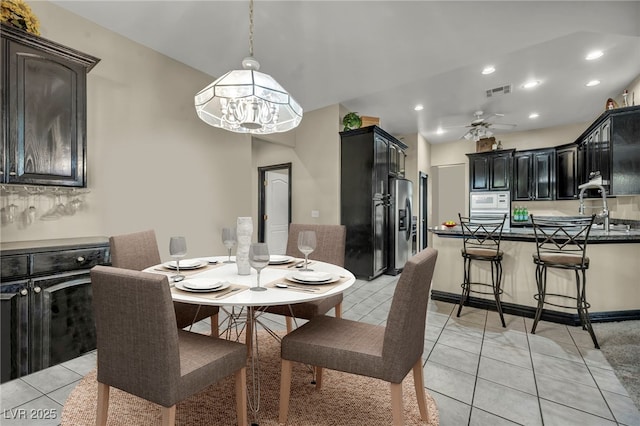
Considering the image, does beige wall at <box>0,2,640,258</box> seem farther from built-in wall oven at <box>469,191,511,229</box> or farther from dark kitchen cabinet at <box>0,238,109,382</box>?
built-in wall oven at <box>469,191,511,229</box>

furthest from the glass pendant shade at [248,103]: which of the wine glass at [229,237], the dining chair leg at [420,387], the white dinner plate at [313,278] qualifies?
the dining chair leg at [420,387]

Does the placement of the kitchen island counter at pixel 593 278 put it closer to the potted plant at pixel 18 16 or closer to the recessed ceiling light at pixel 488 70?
the recessed ceiling light at pixel 488 70

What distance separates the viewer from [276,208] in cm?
590

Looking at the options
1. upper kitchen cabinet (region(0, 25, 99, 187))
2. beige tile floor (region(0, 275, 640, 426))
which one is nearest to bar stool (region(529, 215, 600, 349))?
beige tile floor (region(0, 275, 640, 426))

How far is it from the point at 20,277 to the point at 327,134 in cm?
397

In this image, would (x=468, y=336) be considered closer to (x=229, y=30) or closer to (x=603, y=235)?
(x=603, y=235)

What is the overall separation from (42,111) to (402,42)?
10.1 ft

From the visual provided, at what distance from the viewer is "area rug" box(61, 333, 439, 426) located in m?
1.59

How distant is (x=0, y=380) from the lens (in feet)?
6.16

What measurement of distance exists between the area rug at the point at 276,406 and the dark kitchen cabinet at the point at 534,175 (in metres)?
5.44

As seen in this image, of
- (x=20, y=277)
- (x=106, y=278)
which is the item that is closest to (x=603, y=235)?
(x=106, y=278)

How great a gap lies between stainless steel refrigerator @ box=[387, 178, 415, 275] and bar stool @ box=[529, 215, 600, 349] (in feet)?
7.15

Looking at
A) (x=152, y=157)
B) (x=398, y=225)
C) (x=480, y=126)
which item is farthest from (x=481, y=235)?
(x=152, y=157)

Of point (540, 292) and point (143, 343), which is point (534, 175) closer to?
point (540, 292)
